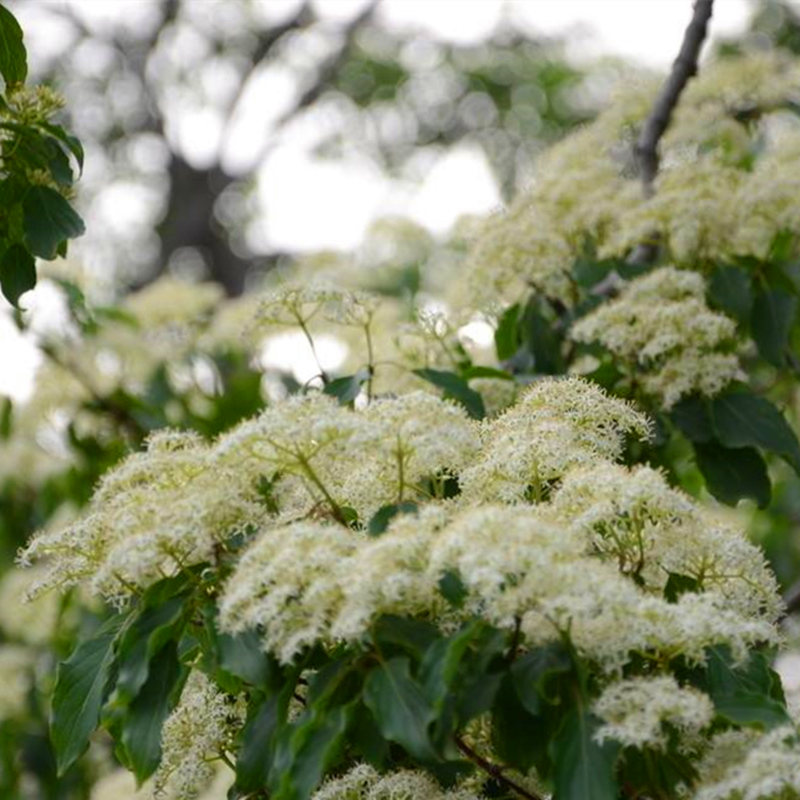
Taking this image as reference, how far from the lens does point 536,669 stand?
1683 millimetres

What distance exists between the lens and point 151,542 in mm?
1832

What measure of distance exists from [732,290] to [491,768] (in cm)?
146

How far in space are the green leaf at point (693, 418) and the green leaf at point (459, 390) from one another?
16.2 inches

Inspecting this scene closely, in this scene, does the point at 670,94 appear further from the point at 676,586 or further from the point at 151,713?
the point at 151,713

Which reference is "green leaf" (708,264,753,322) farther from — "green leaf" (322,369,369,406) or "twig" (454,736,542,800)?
"twig" (454,736,542,800)

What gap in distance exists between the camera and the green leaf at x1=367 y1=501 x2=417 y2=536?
1881 millimetres

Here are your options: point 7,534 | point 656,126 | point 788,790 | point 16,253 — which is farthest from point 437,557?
point 7,534

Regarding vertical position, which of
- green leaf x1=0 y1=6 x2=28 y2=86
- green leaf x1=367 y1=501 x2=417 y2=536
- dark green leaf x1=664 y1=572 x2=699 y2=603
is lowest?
dark green leaf x1=664 y1=572 x2=699 y2=603

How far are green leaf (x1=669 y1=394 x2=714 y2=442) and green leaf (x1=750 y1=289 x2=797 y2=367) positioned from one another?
0.32 metres

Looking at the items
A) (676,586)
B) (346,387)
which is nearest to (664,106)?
(346,387)

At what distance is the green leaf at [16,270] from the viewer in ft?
8.36

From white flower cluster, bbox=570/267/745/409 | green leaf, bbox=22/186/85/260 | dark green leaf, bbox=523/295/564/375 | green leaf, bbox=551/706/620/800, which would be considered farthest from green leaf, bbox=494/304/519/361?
green leaf, bbox=551/706/620/800

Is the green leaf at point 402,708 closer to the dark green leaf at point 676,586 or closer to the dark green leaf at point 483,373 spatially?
the dark green leaf at point 676,586

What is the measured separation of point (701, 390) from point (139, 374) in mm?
2102
